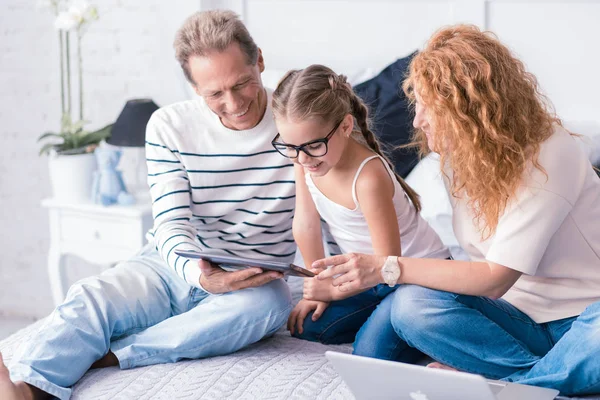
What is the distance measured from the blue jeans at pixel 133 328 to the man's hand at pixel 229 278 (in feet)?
0.13

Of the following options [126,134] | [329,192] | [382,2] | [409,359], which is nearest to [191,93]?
[126,134]

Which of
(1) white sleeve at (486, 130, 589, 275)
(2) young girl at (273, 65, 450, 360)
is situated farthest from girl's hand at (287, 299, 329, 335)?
(1) white sleeve at (486, 130, 589, 275)

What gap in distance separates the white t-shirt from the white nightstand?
1425 mm

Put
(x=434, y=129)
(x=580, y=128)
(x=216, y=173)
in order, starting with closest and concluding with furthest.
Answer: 1. (x=434, y=129)
2. (x=216, y=173)
3. (x=580, y=128)

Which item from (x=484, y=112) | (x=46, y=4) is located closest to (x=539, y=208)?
(x=484, y=112)

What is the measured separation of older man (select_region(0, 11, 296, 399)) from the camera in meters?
1.69

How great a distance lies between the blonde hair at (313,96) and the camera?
5.40ft

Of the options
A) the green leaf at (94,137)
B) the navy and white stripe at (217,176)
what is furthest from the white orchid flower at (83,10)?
the navy and white stripe at (217,176)

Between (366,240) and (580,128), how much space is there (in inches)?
34.2

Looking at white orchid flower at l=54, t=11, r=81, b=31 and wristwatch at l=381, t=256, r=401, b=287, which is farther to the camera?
white orchid flower at l=54, t=11, r=81, b=31

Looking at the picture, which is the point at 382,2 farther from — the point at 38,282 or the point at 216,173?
the point at 38,282

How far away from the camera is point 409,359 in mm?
1732

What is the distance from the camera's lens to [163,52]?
315cm

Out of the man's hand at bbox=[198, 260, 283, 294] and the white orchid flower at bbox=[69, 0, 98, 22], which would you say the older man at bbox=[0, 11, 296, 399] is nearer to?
the man's hand at bbox=[198, 260, 283, 294]
